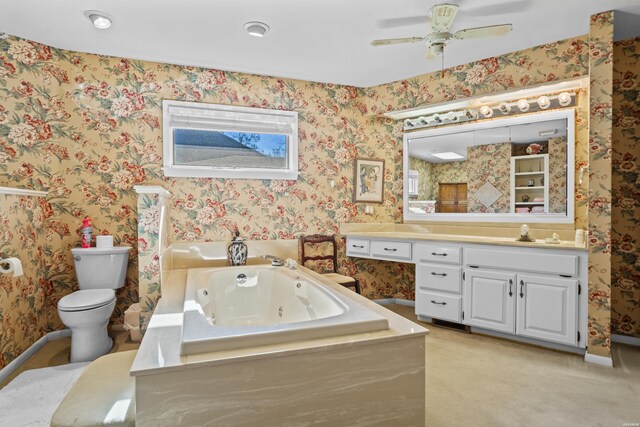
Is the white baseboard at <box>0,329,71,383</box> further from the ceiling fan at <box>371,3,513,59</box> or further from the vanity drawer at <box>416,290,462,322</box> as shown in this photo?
the ceiling fan at <box>371,3,513,59</box>

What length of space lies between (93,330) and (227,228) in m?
1.34

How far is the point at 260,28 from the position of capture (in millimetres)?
2621

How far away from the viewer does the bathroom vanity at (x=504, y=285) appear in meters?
2.57

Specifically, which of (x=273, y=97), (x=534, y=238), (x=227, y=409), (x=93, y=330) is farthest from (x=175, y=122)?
(x=534, y=238)

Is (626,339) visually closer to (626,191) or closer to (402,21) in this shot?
(626,191)

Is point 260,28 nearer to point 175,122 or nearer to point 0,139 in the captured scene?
point 175,122

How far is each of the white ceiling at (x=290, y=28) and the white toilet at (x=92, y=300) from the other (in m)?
1.66

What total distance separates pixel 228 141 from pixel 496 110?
257cm

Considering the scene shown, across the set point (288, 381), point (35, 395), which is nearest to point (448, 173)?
point (288, 381)

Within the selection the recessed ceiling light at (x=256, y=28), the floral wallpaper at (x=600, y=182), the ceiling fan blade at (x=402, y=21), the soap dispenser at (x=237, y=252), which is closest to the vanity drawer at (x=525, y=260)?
the floral wallpaper at (x=600, y=182)

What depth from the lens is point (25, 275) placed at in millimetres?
2586

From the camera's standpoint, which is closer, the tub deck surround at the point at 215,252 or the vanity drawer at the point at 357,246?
the tub deck surround at the point at 215,252

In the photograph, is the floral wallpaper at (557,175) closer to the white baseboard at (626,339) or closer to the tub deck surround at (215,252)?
the white baseboard at (626,339)

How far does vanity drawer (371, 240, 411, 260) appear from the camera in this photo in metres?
3.40
